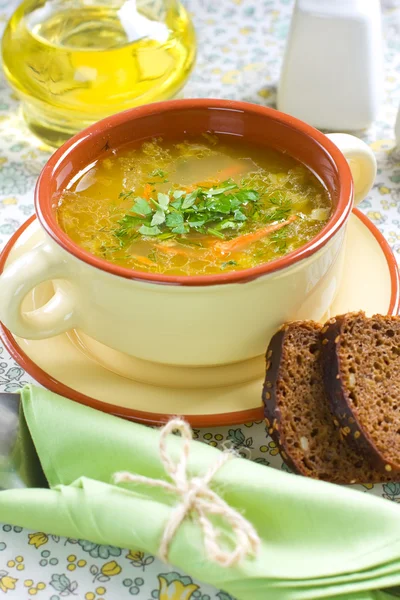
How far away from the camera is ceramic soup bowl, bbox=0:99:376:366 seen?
1409mm

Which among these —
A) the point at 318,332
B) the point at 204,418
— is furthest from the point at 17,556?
the point at 318,332

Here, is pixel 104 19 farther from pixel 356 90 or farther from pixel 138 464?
pixel 138 464

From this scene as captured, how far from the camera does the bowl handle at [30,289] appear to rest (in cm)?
147

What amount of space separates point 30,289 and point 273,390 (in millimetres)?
485

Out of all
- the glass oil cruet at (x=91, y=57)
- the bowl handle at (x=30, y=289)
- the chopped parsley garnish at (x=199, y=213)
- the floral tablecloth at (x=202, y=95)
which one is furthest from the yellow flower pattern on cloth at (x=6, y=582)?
the glass oil cruet at (x=91, y=57)

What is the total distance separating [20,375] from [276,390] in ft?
1.98

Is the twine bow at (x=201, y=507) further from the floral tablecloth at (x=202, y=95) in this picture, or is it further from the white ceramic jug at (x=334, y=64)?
the white ceramic jug at (x=334, y=64)

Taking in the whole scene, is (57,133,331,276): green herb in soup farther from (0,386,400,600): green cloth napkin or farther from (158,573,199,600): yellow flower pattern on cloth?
(158,573,199,600): yellow flower pattern on cloth

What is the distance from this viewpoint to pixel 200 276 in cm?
139

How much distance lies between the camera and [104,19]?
2.39 m

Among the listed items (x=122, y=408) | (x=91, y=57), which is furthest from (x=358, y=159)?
(x=91, y=57)

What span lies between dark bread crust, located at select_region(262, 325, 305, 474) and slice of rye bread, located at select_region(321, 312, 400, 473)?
92 millimetres

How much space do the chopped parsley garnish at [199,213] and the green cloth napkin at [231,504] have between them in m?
0.43

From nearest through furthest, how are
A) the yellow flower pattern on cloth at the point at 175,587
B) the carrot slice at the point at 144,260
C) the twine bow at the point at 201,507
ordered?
1. the twine bow at the point at 201,507
2. the yellow flower pattern on cloth at the point at 175,587
3. the carrot slice at the point at 144,260
